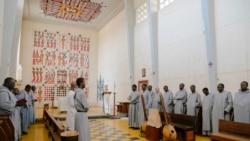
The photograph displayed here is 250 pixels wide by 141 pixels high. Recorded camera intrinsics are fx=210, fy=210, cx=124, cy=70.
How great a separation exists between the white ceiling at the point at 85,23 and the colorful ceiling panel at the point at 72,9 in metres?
0.35

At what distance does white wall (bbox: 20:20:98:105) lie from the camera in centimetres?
1362

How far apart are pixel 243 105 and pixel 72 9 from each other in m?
10.3

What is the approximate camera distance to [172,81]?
7.95m

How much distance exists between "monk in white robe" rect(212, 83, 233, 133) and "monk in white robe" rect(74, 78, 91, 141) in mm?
3494

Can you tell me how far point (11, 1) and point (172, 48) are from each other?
5.73 meters

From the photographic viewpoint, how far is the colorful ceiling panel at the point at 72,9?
11.4 meters

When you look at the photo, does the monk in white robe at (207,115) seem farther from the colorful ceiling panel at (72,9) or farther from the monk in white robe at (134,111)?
the colorful ceiling panel at (72,9)

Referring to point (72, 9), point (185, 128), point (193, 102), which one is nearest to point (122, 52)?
point (72, 9)

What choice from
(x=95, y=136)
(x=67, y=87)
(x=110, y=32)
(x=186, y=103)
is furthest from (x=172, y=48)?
(x=67, y=87)

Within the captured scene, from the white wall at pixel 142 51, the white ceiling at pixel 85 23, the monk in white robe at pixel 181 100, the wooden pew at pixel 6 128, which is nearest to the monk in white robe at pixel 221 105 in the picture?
the monk in white robe at pixel 181 100

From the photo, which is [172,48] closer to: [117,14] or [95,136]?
[95,136]

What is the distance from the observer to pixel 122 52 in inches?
484

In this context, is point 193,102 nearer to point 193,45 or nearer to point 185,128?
Answer: point 185,128

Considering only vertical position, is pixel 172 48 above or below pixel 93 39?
below
